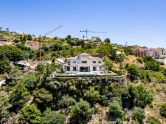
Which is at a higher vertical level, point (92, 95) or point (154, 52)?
point (154, 52)

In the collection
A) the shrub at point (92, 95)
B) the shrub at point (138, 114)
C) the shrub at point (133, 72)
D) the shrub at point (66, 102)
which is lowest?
the shrub at point (138, 114)

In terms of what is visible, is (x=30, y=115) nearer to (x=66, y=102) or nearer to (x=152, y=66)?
(x=66, y=102)

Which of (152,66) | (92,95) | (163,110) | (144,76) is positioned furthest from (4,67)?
(163,110)

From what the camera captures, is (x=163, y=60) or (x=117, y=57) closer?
(x=117, y=57)

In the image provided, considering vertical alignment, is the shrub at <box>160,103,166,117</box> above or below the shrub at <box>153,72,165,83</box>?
below

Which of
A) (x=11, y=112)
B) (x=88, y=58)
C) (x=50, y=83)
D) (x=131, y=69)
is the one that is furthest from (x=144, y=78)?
(x=11, y=112)

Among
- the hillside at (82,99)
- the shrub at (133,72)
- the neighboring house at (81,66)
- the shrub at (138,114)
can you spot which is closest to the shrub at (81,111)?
the hillside at (82,99)

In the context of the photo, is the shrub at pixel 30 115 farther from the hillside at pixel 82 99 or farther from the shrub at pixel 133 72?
the shrub at pixel 133 72

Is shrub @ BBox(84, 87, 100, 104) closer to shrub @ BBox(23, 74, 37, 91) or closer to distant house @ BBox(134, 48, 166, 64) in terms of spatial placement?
shrub @ BBox(23, 74, 37, 91)

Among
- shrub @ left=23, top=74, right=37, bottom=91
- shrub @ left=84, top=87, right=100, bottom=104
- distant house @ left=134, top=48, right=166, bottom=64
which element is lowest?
shrub @ left=84, top=87, right=100, bottom=104

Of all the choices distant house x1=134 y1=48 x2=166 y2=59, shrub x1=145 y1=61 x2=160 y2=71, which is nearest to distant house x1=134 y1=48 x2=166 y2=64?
distant house x1=134 y1=48 x2=166 y2=59

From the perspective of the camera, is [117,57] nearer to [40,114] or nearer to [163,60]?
[163,60]
